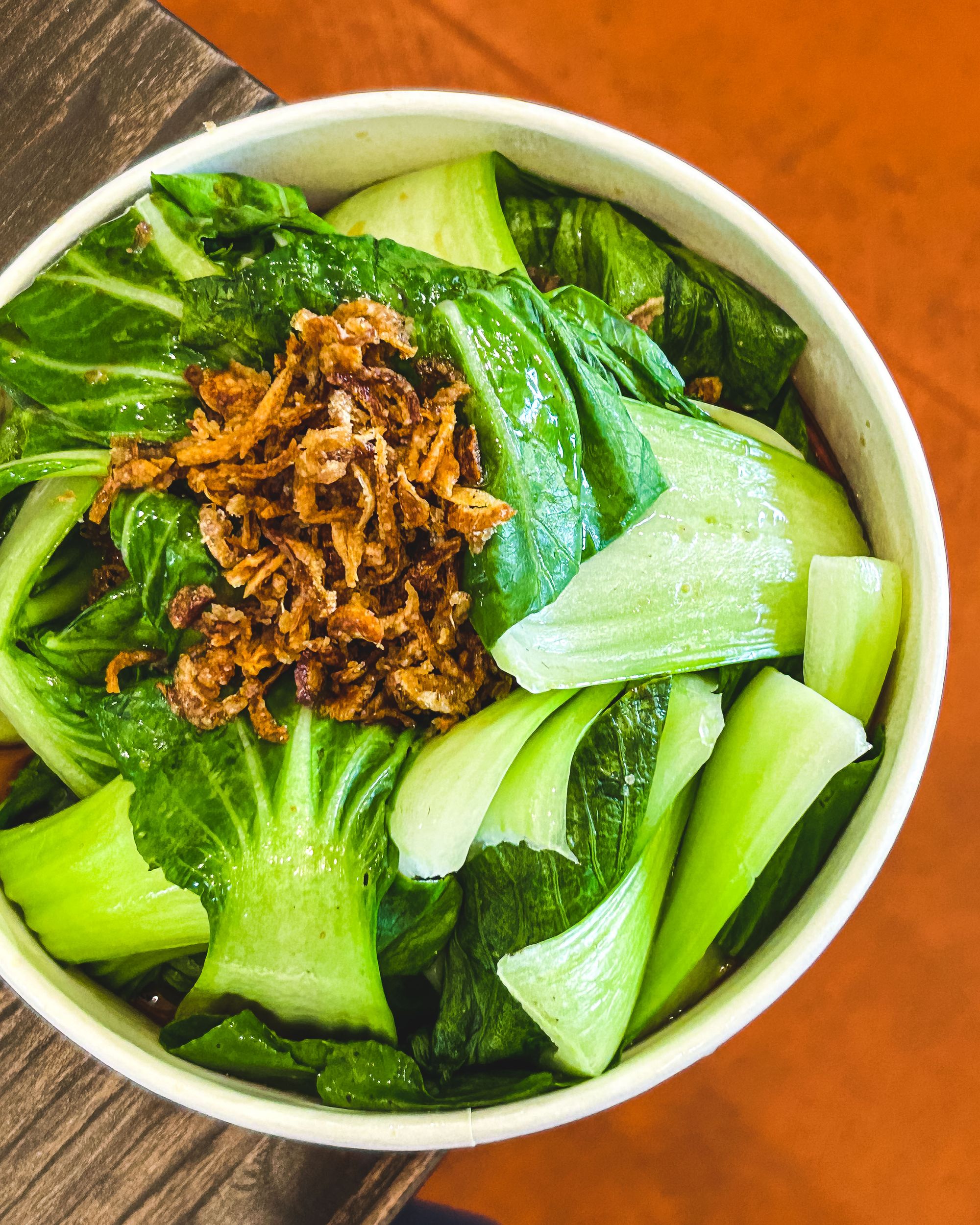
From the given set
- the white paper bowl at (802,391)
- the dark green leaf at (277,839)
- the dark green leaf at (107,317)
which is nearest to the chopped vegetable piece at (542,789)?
the dark green leaf at (277,839)

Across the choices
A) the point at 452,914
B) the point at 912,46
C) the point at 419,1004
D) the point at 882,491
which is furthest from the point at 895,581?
the point at 912,46

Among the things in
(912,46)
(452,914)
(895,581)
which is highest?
(912,46)

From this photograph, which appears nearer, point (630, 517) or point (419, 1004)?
point (630, 517)

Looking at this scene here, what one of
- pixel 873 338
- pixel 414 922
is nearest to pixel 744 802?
pixel 414 922

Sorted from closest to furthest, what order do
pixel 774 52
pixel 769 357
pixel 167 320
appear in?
pixel 167 320 < pixel 769 357 < pixel 774 52

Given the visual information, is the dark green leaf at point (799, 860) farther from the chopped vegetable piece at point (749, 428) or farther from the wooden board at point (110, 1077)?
the wooden board at point (110, 1077)

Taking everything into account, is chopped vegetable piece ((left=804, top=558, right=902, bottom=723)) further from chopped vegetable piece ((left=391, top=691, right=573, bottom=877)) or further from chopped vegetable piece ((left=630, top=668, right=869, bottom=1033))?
chopped vegetable piece ((left=391, top=691, right=573, bottom=877))

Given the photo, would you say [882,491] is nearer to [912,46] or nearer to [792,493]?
[792,493]
